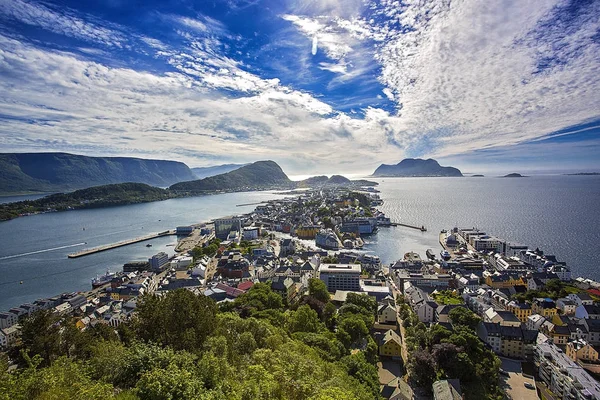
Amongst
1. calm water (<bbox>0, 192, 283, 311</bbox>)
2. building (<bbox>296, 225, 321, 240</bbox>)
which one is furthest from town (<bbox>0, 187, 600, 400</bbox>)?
building (<bbox>296, 225, 321, 240</bbox>)

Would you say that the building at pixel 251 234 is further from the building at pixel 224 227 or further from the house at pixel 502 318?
the house at pixel 502 318

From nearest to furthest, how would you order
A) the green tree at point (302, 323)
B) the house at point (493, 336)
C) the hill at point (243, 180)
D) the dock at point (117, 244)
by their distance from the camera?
the green tree at point (302, 323) → the house at point (493, 336) → the dock at point (117, 244) → the hill at point (243, 180)

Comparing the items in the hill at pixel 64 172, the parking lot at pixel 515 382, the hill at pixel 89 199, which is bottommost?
the parking lot at pixel 515 382

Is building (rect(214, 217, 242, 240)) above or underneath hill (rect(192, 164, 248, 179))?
underneath

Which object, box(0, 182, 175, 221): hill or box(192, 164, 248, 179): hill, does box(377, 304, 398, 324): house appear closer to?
box(0, 182, 175, 221): hill

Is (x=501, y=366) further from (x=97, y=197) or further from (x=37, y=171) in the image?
(x=37, y=171)

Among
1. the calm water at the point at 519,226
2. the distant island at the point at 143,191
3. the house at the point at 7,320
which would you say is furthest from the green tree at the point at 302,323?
the distant island at the point at 143,191
